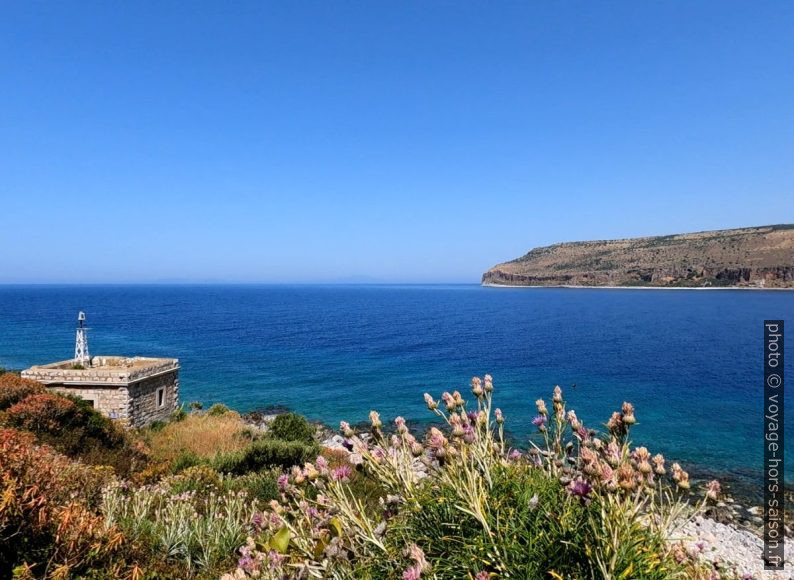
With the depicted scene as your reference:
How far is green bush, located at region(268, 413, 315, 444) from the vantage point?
18.2 meters

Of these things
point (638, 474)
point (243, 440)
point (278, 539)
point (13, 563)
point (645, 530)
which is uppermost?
point (638, 474)

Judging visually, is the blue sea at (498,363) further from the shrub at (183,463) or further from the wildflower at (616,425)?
the wildflower at (616,425)

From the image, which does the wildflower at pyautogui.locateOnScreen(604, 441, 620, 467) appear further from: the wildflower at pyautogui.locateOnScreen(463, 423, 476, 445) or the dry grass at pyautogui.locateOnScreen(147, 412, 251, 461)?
the dry grass at pyautogui.locateOnScreen(147, 412, 251, 461)

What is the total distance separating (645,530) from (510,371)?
37248mm

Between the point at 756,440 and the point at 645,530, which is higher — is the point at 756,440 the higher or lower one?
the lower one

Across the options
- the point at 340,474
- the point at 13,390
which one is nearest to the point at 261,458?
the point at 13,390

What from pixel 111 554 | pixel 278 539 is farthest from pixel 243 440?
pixel 278 539

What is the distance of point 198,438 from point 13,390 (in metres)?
5.80

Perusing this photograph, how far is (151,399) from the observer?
63.7 feet

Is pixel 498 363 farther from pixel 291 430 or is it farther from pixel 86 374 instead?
pixel 86 374

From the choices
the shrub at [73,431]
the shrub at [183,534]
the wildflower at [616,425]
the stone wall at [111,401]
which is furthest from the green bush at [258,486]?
the stone wall at [111,401]

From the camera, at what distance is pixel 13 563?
341 centimetres

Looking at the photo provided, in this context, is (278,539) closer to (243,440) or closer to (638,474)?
(638,474)

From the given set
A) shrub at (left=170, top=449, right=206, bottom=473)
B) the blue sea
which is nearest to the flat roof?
shrub at (left=170, top=449, right=206, bottom=473)
